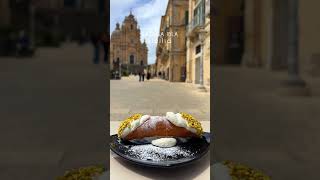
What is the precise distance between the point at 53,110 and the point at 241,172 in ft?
2.46

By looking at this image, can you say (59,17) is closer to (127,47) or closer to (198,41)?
(127,47)

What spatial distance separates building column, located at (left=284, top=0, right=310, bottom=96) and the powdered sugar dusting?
1.95 feet

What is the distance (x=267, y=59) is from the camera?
3.48 feet

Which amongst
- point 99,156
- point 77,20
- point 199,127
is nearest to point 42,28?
point 77,20

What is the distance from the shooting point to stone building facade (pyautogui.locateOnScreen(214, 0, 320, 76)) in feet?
3.41

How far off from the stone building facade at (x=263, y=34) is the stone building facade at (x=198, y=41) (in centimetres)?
14

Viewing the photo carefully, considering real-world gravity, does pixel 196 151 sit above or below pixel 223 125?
below

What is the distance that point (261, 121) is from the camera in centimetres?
120

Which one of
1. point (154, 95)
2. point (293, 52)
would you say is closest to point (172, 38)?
point (293, 52)

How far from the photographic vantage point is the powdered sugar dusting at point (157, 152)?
144 cm

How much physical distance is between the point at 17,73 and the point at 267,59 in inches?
34.0

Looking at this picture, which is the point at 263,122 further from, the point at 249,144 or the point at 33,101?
the point at 33,101

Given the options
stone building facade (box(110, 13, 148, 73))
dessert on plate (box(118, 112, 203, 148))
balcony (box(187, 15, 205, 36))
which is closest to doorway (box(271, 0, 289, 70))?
balcony (box(187, 15, 205, 36))

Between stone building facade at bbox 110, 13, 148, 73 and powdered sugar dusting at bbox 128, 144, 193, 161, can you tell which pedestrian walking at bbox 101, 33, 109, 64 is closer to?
stone building facade at bbox 110, 13, 148, 73
